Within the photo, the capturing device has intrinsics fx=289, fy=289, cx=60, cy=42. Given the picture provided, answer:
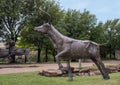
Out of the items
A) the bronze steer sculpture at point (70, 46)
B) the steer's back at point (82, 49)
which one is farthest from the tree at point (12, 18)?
the steer's back at point (82, 49)

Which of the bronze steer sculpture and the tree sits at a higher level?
the tree

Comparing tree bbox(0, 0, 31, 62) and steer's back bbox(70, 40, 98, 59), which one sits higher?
tree bbox(0, 0, 31, 62)

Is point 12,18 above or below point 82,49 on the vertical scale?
above

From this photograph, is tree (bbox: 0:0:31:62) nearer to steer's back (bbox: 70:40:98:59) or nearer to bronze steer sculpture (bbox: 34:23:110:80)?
bronze steer sculpture (bbox: 34:23:110:80)

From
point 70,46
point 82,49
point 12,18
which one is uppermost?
point 12,18

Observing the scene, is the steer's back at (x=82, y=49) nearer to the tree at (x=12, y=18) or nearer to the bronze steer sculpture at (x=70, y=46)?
the bronze steer sculpture at (x=70, y=46)

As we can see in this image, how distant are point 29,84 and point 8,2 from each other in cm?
2009

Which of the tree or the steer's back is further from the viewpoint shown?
the tree

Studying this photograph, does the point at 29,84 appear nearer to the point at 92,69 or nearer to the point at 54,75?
the point at 54,75

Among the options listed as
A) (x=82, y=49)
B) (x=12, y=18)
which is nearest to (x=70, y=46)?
(x=82, y=49)

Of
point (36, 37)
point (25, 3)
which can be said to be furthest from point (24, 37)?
point (25, 3)

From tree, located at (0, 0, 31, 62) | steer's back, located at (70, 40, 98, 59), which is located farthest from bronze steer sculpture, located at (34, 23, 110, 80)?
tree, located at (0, 0, 31, 62)

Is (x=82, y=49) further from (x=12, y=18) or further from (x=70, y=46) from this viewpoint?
(x=12, y=18)

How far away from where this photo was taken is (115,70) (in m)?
16.4
